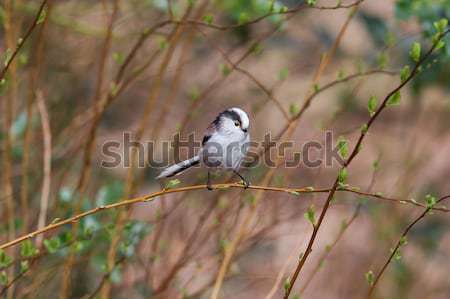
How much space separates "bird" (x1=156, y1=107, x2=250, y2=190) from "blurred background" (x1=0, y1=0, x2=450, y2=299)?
0.11 m

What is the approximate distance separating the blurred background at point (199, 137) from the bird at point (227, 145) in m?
0.11

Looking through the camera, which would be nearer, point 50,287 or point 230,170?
point 230,170

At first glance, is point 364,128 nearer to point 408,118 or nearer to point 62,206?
point 62,206

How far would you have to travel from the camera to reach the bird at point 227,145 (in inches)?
85.7

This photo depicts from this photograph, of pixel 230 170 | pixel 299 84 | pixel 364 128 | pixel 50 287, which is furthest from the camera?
pixel 299 84

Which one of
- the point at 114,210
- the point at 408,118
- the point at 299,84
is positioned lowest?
the point at 114,210

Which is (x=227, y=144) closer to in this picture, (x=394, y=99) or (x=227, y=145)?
(x=227, y=145)

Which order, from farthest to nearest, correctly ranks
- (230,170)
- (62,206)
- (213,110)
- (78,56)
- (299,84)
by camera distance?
(299,84) → (213,110) → (78,56) → (62,206) → (230,170)

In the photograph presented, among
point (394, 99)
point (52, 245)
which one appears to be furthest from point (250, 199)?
point (394, 99)

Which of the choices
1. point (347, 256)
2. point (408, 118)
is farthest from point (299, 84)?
point (347, 256)

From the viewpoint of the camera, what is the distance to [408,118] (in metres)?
5.03

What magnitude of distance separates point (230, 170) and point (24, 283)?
97 centimetres

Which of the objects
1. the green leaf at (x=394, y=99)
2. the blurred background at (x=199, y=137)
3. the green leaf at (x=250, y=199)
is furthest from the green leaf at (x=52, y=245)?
the green leaf at (x=394, y=99)

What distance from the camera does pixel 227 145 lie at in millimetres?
2225
